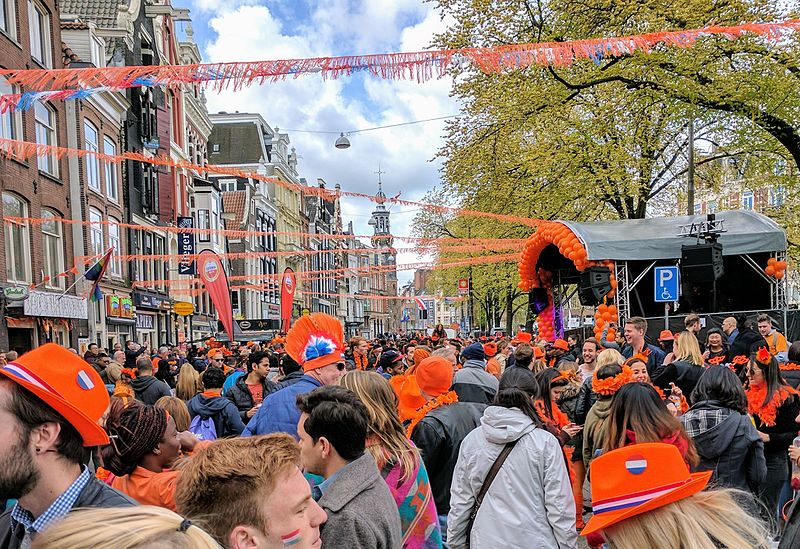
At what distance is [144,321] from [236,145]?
32.6m

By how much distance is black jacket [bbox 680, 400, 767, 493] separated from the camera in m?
4.35

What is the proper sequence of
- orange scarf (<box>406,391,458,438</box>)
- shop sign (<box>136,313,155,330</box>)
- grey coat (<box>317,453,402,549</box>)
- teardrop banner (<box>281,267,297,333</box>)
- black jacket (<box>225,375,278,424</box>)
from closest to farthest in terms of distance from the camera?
grey coat (<box>317,453,402,549</box>)
orange scarf (<box>406,391,458,438</box>)
black jacket (<box>225,375,278,424</box>)
teardrop banner (<box>281,267,297,333</box>)
shop sign (<box>136,313,155,330</box>)

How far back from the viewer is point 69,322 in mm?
19547

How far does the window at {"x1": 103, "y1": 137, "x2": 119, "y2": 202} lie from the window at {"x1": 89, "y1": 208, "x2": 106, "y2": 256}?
1585 mm

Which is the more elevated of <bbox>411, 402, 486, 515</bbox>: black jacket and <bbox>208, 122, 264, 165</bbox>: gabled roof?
<bbox>208, 122, 264, 165</bbox>: gabled roof

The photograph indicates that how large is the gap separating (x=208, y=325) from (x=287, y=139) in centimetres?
3513

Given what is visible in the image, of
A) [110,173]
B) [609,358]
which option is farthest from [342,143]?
[609,358]

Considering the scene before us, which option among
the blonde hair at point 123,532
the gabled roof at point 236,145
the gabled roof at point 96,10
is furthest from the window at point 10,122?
the gabled roof at point 236,145

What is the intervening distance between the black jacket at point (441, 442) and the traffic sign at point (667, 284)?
9.94 metres

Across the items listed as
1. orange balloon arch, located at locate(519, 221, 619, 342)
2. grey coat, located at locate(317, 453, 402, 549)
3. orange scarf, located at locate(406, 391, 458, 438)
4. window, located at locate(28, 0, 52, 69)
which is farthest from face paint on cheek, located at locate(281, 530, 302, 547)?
window, located at locate(28, 0, 52, 69)

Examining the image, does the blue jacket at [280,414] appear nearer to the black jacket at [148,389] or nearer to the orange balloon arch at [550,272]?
the black jacket at [148,389]

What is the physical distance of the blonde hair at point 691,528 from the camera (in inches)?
78.9

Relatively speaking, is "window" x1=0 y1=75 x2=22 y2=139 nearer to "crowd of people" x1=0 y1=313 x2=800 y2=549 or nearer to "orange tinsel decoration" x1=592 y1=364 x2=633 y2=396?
"crowd of people" x1=0 y1=313 x2=800 y2=549

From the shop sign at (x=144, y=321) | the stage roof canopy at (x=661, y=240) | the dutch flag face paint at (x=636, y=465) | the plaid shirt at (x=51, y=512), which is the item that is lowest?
the shop sign at (x=144, y=321)
